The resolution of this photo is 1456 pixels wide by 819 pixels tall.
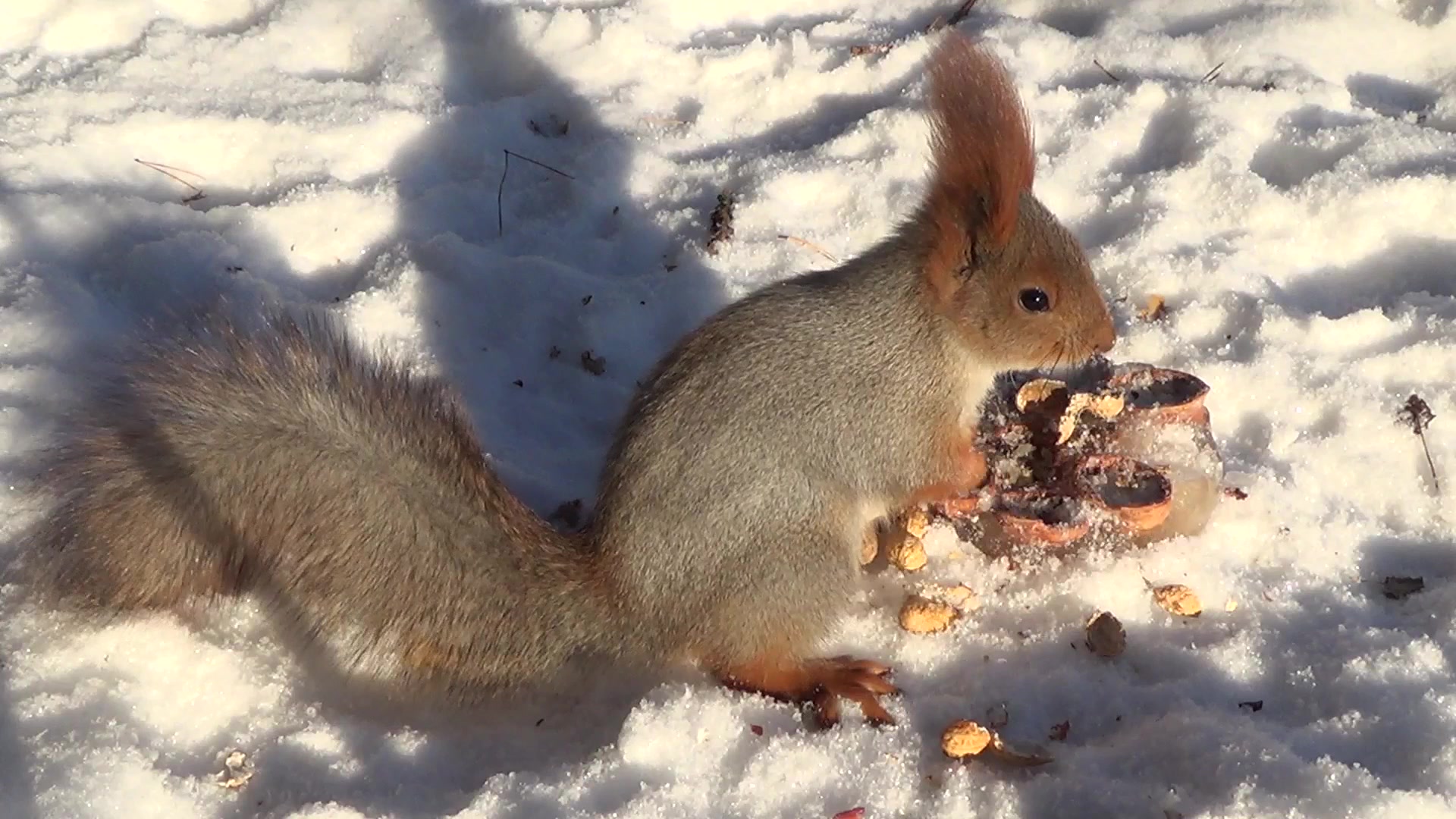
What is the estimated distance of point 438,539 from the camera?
1.70 meters

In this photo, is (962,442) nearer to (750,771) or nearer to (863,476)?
(863,476)

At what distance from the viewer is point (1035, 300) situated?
1901 mm

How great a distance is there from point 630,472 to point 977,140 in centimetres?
68

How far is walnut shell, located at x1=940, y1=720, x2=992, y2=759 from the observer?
172 cm

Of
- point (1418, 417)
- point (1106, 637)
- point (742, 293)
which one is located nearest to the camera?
point (1106, 637)

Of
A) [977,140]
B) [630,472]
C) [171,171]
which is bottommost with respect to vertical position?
A: [171,171]

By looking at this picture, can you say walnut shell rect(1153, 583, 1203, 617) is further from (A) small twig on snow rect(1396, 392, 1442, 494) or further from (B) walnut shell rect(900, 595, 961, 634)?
(A) small twig on snow rect(1396, 392, 1442, 494)

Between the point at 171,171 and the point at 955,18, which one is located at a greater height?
the point at 955,18

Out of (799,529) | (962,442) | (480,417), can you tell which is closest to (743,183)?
(480,417)

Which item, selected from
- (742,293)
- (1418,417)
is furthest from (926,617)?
(1418,417)

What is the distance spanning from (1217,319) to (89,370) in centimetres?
213

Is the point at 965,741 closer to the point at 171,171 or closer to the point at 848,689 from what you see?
the point at 848,689

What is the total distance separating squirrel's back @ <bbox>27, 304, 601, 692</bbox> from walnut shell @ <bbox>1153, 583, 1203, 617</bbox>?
964 millimetres

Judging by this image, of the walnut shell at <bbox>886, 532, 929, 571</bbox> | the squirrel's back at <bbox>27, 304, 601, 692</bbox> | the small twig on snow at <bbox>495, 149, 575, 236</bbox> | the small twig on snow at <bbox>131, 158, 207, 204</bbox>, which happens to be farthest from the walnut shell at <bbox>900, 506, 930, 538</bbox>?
the small twig on snow at <bbox>131, 158, 207, 204</bbox>
